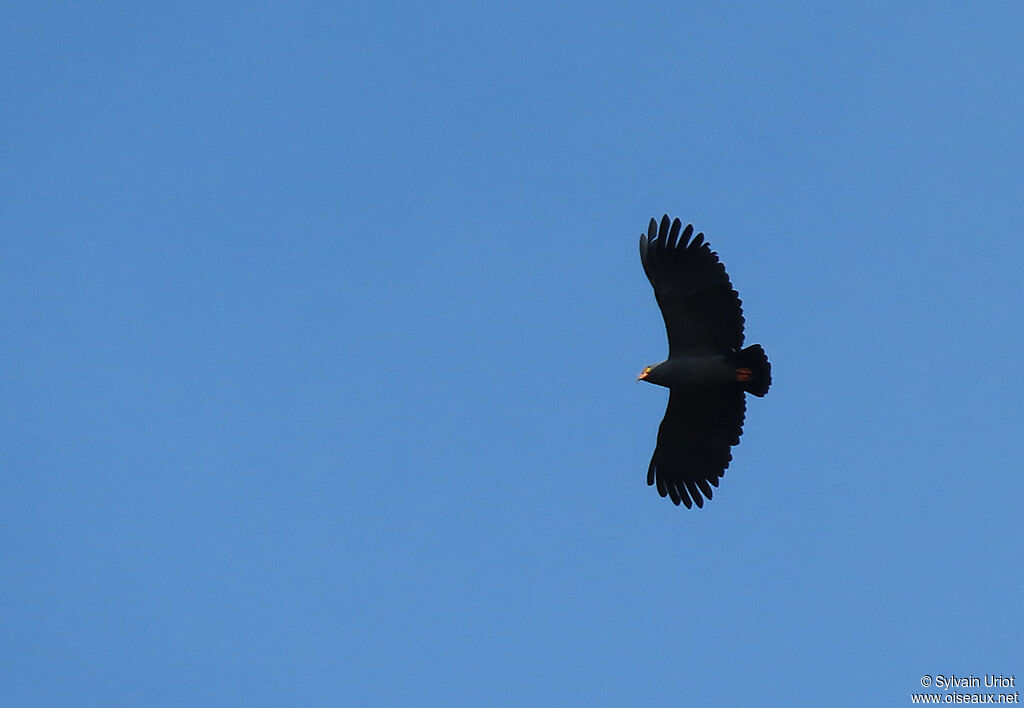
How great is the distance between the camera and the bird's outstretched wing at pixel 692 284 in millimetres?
18109

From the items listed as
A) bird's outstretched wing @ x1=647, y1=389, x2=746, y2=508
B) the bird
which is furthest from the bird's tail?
bird's outstretched wing @ x1=647, y1=389, x2=746, y2=508

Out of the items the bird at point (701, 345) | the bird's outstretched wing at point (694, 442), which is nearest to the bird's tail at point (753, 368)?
the bird at point (701, 345)

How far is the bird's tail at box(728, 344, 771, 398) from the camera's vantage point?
17953mm

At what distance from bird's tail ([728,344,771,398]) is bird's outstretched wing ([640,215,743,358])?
0.33m

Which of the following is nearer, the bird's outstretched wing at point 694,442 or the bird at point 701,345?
the bird at point 701,345

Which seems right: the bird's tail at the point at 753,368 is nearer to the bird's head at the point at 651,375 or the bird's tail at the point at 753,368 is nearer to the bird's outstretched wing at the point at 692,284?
the bird's outstretched wing at the point at 692,284

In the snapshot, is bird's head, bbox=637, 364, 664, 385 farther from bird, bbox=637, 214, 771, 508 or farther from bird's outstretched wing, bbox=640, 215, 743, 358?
bird's outstretched wing, bbox=640, 215, 743, 358

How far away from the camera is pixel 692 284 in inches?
715

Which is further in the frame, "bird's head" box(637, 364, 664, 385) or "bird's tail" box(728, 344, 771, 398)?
"bird's head" box(637, 364, 664, 385)

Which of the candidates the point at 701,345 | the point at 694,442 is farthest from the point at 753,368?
the point at 694,442

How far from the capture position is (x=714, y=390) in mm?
18734

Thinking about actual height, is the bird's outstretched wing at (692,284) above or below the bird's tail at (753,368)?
above

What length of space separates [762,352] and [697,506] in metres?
3.39

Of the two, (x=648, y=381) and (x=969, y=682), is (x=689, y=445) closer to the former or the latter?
(x=648, y=381)
